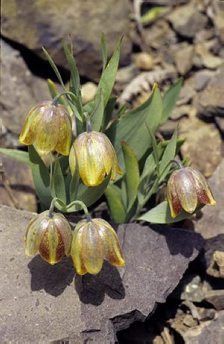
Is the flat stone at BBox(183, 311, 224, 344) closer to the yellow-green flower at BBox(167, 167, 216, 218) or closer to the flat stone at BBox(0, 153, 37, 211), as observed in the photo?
the yellow-green flower at BBox(167, 167, 216, 218)

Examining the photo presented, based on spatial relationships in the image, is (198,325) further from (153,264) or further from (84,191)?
(84,191)

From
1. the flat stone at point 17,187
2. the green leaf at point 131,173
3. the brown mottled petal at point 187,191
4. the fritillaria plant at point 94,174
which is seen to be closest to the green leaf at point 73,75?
the fritillaria plant at point 94,174

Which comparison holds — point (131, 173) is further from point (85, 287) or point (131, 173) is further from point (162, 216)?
point (85, 287)

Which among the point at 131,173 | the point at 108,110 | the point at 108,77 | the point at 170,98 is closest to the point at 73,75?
the point at 108,77

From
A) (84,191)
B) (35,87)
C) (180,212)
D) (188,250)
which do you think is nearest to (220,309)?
(188,250)

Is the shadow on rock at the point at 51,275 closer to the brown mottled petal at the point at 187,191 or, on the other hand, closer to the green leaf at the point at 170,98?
the brown mottled petal at the point at 187,191

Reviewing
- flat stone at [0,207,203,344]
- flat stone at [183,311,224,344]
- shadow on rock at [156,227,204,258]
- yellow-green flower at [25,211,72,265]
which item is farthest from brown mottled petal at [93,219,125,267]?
flat stone at [183,311,224,344]
